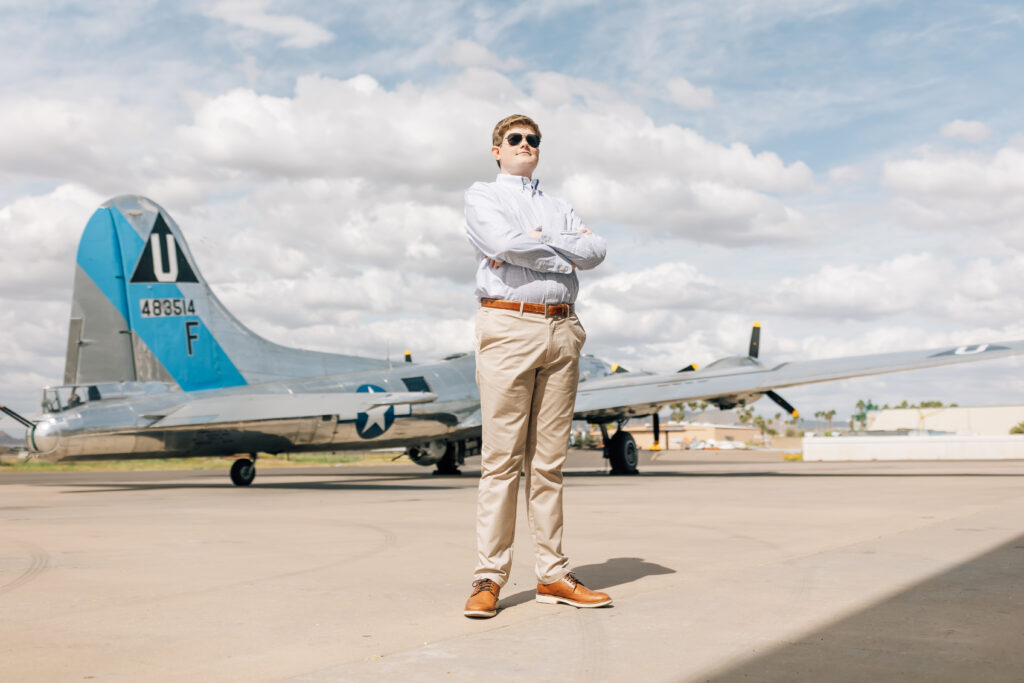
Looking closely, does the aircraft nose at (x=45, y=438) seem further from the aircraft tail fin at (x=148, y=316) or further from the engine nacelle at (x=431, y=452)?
the engine nacelle at (x=431, y=452)

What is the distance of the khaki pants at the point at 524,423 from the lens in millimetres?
5227

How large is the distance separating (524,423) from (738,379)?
2046 centimetres

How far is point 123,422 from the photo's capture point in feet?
58.6

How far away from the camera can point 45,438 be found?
17.5 m

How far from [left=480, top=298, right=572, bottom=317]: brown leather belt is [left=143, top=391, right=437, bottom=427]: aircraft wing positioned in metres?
14.0

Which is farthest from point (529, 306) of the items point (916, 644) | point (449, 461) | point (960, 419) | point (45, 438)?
point (960, 419)

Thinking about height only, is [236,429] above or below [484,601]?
above

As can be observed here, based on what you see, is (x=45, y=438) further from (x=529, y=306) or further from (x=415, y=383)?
(x=529, y=306)

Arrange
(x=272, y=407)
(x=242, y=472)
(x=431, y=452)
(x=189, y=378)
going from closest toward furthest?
(x=272, y=407)
(x=189, y=378)
(x=242, y=472)
(x=431, y=452)

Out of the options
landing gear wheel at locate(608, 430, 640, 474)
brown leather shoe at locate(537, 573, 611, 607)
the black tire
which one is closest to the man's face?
brown leather shoe at locate(537, 573, 611, 607)

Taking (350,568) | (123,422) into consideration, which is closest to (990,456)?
(123,422)

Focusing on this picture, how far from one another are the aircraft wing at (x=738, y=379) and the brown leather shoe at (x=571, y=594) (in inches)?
753

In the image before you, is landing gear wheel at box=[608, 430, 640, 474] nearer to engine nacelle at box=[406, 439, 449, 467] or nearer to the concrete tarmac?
engine nacelle at box=[406, 439, 449, 467]

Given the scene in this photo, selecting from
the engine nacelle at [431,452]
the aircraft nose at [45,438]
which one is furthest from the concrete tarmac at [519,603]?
the engine nacelle at [431,452]
